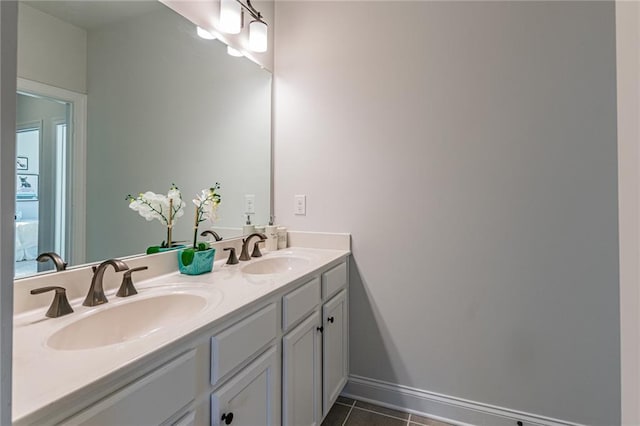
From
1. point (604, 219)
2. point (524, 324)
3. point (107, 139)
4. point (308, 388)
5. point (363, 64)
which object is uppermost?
point (363, 64)

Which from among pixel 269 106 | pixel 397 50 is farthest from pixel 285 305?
pixel 397 50

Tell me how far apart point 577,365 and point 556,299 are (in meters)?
0.32

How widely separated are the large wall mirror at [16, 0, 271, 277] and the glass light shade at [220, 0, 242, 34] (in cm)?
11

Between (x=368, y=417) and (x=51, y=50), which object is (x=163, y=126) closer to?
(x=51, y=50)

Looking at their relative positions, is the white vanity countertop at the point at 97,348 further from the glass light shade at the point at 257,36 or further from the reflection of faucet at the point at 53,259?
the glass light shade at the point at 257,36

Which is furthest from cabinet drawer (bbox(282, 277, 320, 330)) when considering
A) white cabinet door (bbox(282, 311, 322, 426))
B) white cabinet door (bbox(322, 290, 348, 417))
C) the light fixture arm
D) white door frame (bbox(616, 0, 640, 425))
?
the light fixture arm

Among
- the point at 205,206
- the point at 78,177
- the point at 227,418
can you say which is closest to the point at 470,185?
the point at 205,206

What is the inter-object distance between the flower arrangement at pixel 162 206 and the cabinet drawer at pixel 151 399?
0.73 m

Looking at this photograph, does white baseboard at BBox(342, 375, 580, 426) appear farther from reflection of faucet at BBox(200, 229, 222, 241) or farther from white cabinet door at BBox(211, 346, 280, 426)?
reflection of faucet at BBox(200, 229, 222, 241)

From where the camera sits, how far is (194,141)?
1.62 m

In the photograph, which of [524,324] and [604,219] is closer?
[604,219]

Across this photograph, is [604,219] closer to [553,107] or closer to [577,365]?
[553,107]

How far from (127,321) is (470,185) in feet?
5.37

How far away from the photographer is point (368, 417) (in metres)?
1.77
